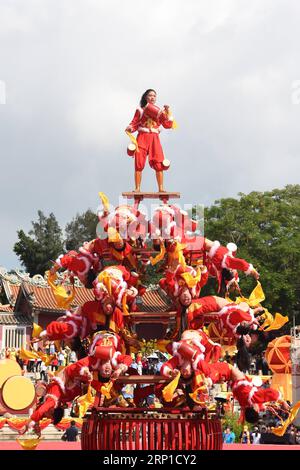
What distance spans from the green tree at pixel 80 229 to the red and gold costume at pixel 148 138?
46663 millimetres

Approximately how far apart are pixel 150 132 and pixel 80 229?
4904 cm

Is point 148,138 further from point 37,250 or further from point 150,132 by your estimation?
point 37,250

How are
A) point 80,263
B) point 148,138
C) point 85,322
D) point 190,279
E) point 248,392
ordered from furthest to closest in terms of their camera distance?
point 148,138 < point 80,263 < point 85,322 < point 190,279 < point 248,392

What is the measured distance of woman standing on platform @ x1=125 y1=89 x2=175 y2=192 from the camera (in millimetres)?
13125

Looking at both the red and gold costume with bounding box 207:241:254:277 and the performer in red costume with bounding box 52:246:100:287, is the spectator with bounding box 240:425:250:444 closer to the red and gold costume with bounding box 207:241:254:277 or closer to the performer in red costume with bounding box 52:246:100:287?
the red and gold costume with bounding box 207:241:254:277

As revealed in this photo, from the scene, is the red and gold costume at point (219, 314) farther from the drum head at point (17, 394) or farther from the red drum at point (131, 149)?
the drum head at point (17, 394)

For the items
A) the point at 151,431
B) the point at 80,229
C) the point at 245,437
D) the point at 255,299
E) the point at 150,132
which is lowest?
the point at 245,437

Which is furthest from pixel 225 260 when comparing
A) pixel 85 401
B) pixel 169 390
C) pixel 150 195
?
pixel 85 401

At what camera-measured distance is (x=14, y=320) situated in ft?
135

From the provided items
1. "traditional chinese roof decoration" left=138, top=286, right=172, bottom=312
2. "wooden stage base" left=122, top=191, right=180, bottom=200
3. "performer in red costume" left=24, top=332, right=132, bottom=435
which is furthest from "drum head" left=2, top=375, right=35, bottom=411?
"traditional chinese roof decoration" left=138, top=286, right=172, bottom=312

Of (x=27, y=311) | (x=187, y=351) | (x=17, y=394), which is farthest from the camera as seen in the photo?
(x=27, y=311)

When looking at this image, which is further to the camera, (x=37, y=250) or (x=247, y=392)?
(x=37, y=250)

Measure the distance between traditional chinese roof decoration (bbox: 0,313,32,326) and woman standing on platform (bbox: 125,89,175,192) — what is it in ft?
94.9
